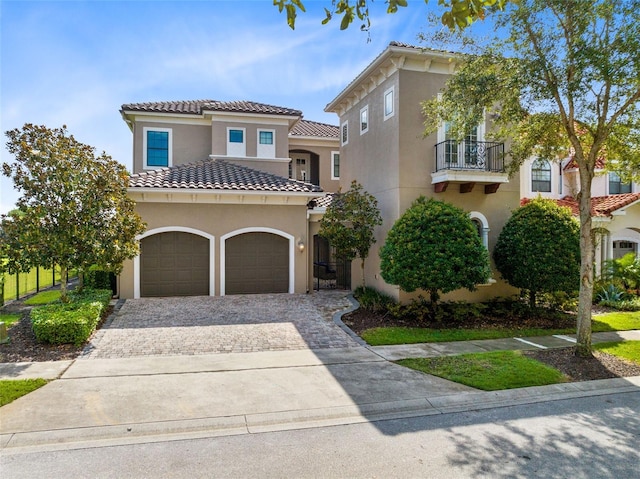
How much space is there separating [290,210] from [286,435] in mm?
11359

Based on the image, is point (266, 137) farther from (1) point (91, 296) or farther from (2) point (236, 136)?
(1) point (91, 296)

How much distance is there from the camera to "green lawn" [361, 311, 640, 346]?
10086mm

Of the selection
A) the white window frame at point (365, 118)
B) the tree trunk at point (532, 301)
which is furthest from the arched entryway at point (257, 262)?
the tree trunk at point (532, 301)

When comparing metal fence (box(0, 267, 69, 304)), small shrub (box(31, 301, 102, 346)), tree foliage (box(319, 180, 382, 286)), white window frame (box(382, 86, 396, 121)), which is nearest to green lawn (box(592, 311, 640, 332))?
tree foliage (box(319, 180, 382, 286))

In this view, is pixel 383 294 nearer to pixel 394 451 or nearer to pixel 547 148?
pixel 547 148

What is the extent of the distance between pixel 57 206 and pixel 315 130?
648 inches

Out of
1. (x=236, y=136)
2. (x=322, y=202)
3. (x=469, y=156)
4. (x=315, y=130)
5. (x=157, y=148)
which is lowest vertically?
(x=322, y=202)

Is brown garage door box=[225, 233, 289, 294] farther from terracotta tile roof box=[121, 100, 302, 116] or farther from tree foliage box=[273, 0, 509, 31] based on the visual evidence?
tree foliage box=[273, 0, 509, 31]

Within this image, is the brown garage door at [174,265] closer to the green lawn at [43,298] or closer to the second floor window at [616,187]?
the green lawn at [43,298]

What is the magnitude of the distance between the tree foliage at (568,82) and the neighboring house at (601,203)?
7670mm

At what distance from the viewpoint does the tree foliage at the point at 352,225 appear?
1400cm

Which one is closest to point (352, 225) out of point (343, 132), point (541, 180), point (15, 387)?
Answer: point (343, 132)

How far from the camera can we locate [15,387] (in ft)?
21.7

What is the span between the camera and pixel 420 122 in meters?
13.5
